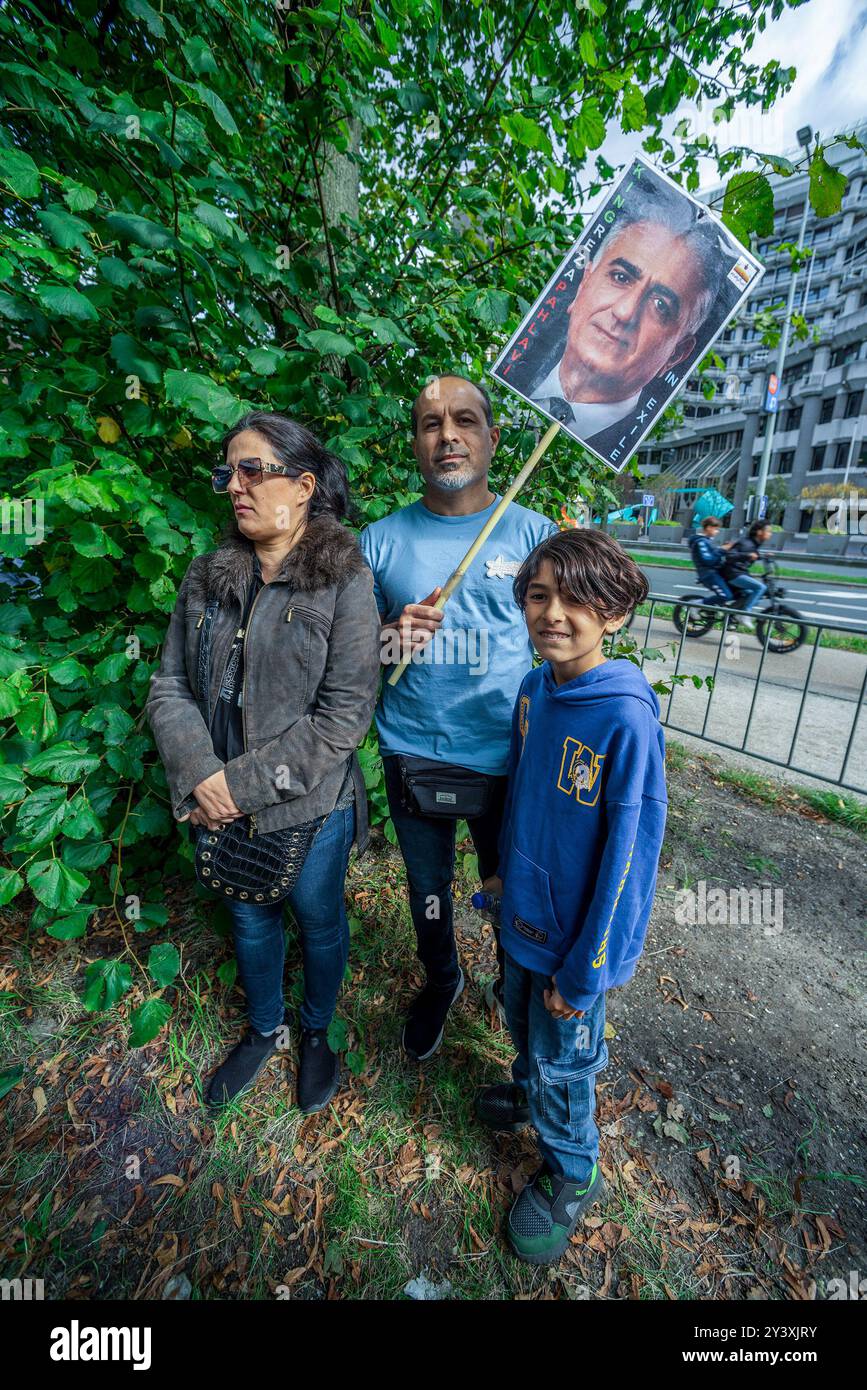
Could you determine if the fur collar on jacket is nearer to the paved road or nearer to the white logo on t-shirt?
the white logo on t-shirt

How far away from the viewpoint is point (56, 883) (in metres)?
1.84

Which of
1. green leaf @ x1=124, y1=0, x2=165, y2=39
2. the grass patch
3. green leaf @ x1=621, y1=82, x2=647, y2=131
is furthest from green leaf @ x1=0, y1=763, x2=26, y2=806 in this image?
the grass patch

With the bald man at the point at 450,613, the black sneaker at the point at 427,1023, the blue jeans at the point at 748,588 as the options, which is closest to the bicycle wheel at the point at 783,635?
the blue jeans at the point at 748,588

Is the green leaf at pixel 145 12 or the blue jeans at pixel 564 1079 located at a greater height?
the green leaf at pixel 145 12

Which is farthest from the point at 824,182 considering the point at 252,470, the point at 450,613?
the point at 252,470

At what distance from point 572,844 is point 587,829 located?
0.21ft

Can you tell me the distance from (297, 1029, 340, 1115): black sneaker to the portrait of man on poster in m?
2.44

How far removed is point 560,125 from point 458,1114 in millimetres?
4000

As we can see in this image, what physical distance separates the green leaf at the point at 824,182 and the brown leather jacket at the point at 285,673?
6.07 feet

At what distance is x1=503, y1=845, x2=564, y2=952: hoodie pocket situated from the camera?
5.15 feet

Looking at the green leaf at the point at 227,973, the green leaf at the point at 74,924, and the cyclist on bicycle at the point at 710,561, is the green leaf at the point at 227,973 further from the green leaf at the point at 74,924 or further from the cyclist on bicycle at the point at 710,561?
the cyclist on bicycle at the point at 710,561

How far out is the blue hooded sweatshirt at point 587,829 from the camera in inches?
54.4

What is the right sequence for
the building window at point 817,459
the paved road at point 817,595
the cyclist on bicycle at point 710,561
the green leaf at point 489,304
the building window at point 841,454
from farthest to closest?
the building window at point 817,459, the building window at point 841,454, the paved road at point 817,595, the cyclist on bicycle at point 710,561, the green leaf at point 489,304

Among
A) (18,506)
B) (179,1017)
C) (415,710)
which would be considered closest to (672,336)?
(415,710)
